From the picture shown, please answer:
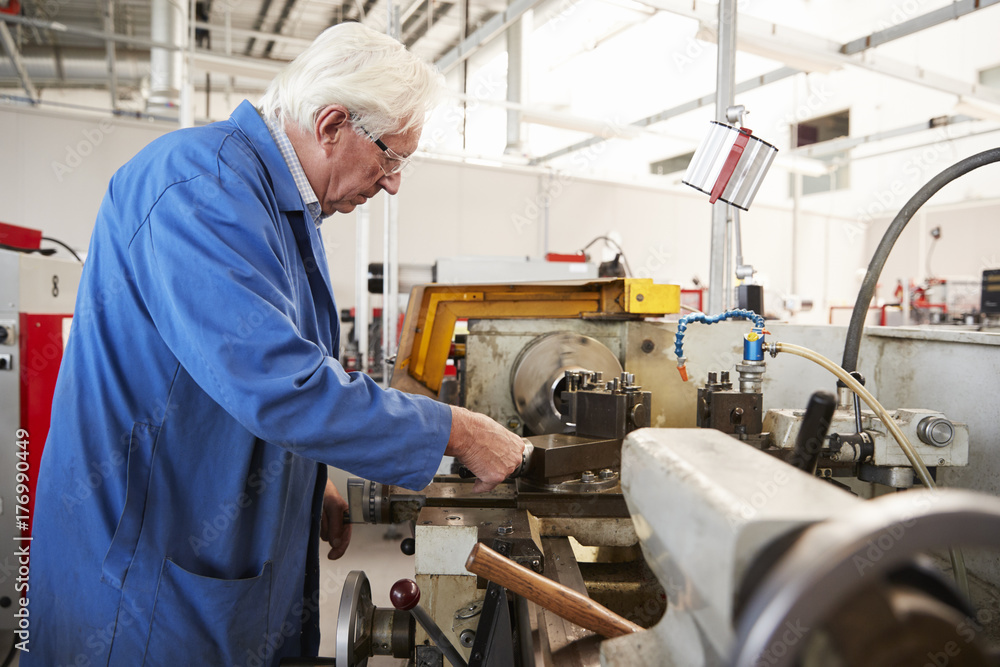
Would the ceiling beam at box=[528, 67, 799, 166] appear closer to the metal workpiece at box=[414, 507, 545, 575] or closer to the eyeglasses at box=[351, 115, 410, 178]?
the eyeglasses at box=[351, 115, 410, 178]

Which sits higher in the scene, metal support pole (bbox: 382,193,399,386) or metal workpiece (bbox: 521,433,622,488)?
metal support pole (bbox: 382,193,399,386)

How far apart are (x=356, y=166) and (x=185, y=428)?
47 cm

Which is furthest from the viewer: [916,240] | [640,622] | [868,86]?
[916,240]

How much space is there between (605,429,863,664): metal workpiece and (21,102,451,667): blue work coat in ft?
1.23

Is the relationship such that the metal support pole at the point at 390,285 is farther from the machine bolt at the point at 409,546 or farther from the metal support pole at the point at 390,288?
the machine bolt at the point at 409,546

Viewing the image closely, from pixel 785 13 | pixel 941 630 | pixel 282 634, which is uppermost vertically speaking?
pixel 785 13

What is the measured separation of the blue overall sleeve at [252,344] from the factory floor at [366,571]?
1575mm

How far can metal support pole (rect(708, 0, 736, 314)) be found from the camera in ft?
4.67

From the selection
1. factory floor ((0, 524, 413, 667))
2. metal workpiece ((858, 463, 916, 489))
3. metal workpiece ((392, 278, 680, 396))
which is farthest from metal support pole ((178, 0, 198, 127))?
metal workpiece ((858, 463, 916, 489))

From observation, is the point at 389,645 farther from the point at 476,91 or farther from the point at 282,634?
the point at 476,91

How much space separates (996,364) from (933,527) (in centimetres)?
114

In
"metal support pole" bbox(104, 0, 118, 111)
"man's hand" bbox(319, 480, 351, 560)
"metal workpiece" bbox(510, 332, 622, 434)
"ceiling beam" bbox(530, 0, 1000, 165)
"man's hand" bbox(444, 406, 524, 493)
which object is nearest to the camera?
"man's hand" bbox(444, 406, 524, 493)

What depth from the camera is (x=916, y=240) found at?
6977 millimetres

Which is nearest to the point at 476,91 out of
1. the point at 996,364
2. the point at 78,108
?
the point at 78,108
